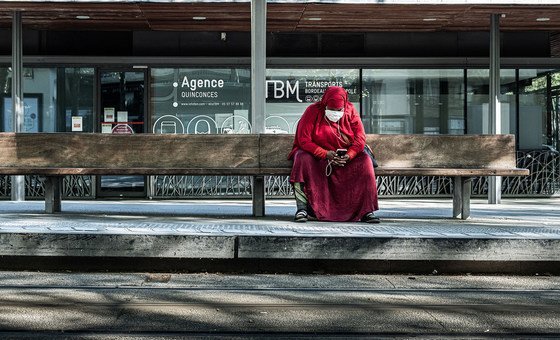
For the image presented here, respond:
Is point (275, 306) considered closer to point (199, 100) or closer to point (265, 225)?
point (265, 225)

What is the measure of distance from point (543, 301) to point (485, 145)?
3690 millimetres

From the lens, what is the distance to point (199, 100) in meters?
16.5

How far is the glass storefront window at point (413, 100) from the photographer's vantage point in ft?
54.6

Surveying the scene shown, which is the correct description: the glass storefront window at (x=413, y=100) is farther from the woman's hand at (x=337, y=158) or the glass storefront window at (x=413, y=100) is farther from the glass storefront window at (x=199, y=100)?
the woman's hand at (x=337, y=158)

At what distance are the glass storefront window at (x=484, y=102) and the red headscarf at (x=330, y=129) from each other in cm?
839

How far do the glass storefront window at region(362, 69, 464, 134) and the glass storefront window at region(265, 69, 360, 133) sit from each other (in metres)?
0.34

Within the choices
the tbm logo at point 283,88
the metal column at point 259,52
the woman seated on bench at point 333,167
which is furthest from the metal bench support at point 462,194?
the tbm logo at point 283,88

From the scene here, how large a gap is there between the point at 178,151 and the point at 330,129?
1.77 m

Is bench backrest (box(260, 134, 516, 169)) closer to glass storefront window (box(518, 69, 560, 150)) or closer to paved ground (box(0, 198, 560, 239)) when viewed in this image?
paved ground (box(0, 198, 560, 239))

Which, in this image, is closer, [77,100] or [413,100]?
[77,100]

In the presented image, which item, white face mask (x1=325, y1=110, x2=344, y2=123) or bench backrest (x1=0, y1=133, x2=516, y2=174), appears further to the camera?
bench backrest (x1=0, y1=133, x2=516, y2=174)

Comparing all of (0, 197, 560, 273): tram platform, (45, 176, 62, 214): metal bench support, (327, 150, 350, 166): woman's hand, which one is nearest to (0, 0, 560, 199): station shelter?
(45, 176, 62, 214): metal bench support

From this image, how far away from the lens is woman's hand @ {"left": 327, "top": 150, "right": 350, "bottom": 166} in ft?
28.1

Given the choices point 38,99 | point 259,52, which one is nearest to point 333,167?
point 259,52
